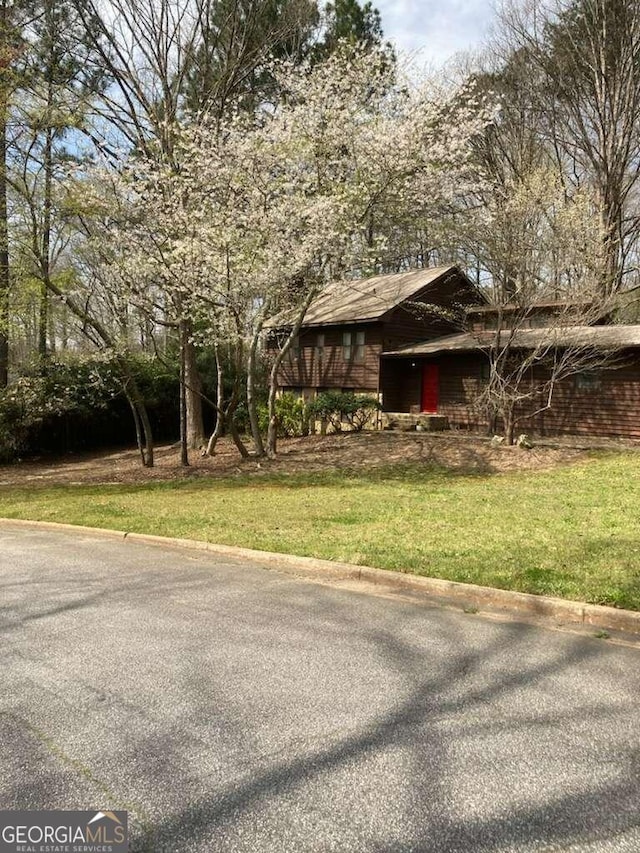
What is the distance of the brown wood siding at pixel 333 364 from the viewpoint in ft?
83.2

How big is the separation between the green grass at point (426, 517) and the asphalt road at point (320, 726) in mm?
1305

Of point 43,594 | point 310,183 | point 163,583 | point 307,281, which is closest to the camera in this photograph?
point 43,594

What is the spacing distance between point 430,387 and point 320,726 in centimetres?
2199

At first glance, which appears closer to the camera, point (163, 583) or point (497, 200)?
point (163, 583)

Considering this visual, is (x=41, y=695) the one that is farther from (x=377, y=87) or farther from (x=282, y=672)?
(x=377, y=87)

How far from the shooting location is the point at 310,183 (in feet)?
50.2

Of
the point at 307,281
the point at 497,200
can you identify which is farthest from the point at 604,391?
the point at 307,281

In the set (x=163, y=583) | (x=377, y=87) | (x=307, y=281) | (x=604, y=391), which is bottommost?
(x=163, y=583)

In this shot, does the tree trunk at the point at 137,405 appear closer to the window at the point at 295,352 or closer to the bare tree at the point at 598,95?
the window at the point at 295,352

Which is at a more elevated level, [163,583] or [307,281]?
[307,281]

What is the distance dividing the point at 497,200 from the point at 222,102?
926 centimetres

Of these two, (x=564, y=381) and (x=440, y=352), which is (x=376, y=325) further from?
(x=564, y=381)

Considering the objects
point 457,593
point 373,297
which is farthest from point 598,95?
point 457,593

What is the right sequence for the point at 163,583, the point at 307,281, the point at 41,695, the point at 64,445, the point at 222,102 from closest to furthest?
the point at 41,695 → the point at 163,583 → the point at 307,281 → the point at 222,102 → the point at 64,445
